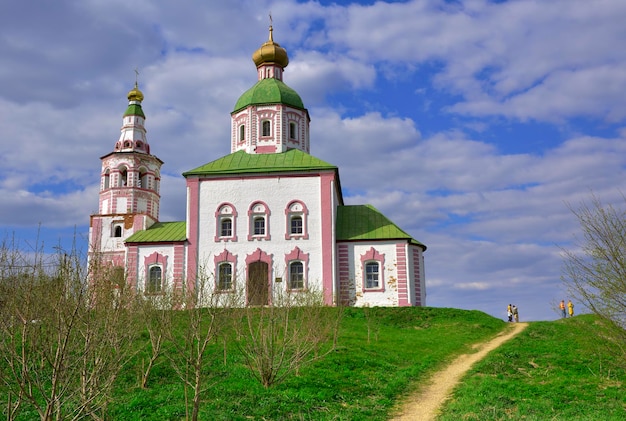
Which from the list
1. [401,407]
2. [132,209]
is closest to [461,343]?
[401,407]

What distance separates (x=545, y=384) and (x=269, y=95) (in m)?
23.7

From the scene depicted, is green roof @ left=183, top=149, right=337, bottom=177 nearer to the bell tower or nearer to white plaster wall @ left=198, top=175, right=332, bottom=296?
white plaster wall @ left=198, top=175, right=332, bottom=296

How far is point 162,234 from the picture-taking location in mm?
31938

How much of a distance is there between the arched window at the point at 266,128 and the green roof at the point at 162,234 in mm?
6713

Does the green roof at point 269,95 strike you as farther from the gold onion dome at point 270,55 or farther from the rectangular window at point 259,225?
the rectangular window at point 259,225

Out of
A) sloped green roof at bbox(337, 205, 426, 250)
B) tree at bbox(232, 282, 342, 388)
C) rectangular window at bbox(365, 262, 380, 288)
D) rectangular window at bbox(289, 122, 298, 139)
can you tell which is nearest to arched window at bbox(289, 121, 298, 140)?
rectangular window at bbox(289, 122, 298, 139)

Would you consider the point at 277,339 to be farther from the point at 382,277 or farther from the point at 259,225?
the point at 259,225

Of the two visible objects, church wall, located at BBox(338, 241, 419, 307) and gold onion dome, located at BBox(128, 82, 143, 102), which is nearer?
church wall, located at BBox(338, 241, 419, 307)

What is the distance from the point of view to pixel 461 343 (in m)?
22.2

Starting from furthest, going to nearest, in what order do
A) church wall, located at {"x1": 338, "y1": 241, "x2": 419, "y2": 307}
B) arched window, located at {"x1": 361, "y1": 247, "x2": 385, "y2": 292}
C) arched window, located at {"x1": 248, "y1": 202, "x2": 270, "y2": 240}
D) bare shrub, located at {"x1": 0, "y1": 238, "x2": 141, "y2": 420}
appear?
arched window, located at {"x1": 248, "y1": 202, "x2": 270, "y2": 240}, arched window, located at {"x1": 361, "y1": 247, "x2": 385, "y2": 292}, church wall, located at {"x1": 338, "y1": 241, "x2": 419, "y2": 307}, bare shrub, located at {"x1": 0, "y1": 238, "x2": 141, "y2": 420}

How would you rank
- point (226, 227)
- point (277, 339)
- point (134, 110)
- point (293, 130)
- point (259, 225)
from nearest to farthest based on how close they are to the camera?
point (277, 339), point (259, 225), point (226, 227), point (293, 130), point (134, 110)

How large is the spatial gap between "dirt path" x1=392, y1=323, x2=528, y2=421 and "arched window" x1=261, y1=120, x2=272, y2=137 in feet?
56.7

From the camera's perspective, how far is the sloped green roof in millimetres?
30469

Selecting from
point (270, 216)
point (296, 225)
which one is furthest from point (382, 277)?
point (270, 216)
